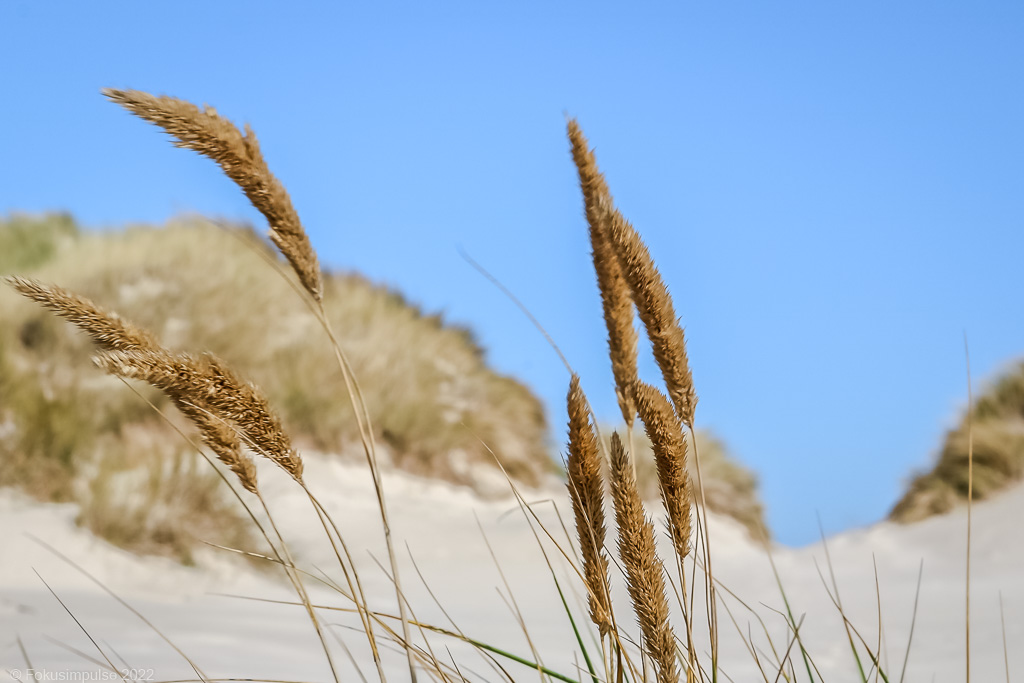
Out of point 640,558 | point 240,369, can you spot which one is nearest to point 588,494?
point 640,558

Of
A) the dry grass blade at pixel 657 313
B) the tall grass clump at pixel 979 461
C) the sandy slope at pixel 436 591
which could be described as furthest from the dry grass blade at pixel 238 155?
the tall grass clump at pixel 979 461

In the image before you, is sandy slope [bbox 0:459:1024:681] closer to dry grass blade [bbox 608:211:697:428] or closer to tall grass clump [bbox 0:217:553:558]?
tall grass clump [bbox 0:217:553:558]

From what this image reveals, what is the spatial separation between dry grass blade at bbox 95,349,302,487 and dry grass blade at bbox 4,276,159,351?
0.16 feet

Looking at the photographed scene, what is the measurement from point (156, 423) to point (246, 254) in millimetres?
3688

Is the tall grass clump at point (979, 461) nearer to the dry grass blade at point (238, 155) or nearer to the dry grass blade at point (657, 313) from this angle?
the dry grass blade at point (657, 313)

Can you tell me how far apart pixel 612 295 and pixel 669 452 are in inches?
16.1

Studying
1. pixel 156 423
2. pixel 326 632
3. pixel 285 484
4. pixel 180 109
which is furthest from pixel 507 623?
pixel 156 423

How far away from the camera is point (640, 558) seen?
1.15m

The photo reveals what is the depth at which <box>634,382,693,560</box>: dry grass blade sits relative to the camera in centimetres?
116

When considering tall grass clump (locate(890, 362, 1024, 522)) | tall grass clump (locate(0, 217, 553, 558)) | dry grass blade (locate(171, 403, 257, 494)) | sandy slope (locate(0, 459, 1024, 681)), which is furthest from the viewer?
tall grass clump (locate(890, 362, 1024, 522))

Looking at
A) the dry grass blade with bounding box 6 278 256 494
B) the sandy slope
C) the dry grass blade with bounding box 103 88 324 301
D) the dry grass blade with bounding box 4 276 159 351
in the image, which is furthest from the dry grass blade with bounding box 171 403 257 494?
the sandy slope

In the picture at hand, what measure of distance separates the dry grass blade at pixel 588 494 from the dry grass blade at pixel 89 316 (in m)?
0.62

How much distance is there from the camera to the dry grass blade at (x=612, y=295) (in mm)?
1368

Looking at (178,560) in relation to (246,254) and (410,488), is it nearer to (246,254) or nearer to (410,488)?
(410,488)
